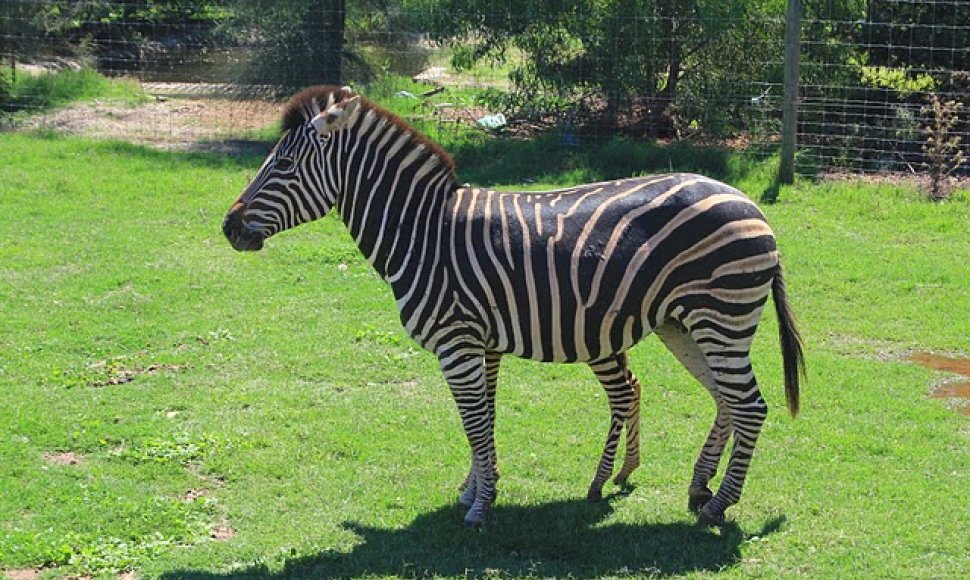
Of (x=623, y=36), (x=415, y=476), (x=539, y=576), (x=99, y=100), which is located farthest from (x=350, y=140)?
(x=99, y=100)

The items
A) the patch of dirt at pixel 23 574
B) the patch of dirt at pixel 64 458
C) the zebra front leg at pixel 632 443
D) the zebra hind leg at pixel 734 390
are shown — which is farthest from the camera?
the patch of dirt at pixel 64 458

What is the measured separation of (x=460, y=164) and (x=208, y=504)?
921 centimetres

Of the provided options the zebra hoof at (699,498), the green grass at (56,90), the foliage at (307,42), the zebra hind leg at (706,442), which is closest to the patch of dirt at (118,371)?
the zebra hind leg at (706,442)

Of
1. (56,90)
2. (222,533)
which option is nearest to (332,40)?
(56,90)

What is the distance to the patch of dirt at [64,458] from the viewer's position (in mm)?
8172

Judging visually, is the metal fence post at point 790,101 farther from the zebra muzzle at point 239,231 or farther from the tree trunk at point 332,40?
the zebra muzzle at point 239,231

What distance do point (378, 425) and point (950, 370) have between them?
470 centimetres

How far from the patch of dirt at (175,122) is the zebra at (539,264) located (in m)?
9.90

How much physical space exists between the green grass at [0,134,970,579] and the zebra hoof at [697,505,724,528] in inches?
6.5

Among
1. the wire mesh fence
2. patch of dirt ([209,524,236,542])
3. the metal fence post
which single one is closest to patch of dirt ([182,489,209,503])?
patch of dirt ([209,524,236,542])

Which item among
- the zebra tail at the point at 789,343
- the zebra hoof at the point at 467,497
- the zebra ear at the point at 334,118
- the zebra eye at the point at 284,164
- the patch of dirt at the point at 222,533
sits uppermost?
the zebra ear at the point at 334,118

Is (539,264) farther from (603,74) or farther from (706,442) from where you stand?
(603,74)

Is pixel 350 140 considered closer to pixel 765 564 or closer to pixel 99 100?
pixel 765 564

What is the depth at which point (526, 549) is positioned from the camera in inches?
275
